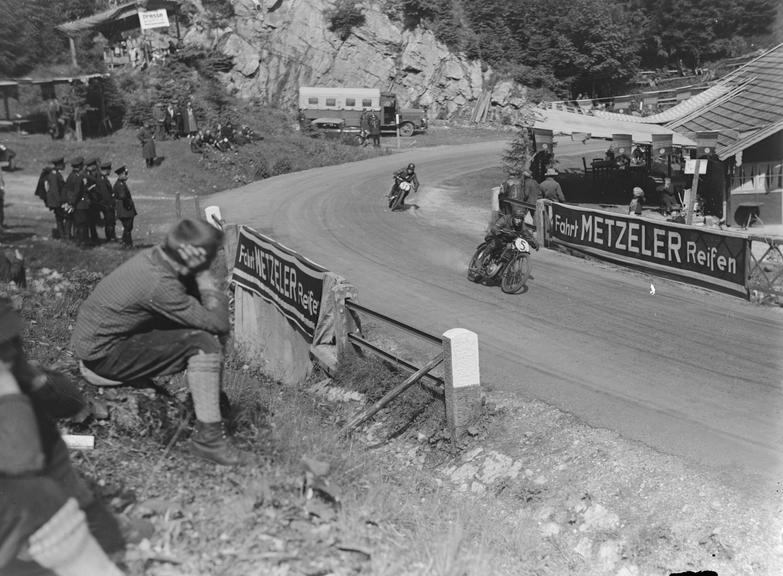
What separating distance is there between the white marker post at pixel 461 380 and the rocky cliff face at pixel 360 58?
153 feet

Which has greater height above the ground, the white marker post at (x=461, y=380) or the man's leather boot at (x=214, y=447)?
the man's leather boot at (x=214, y=447)

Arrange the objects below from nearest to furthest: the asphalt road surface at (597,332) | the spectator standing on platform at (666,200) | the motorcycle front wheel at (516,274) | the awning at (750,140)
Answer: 1. the asphalt road surface at (597,332)
2. the motorcycle front wheel at (516,274)
3. the awning at (750,140)
4. the spectator standing on platform at (666,200)

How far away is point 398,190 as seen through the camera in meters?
25.1

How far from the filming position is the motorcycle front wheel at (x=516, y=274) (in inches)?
576

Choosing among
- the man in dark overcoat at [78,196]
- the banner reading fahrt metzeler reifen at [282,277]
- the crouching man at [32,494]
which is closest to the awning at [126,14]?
the man in dark overcoat at [78,196]

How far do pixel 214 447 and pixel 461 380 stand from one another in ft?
13.2

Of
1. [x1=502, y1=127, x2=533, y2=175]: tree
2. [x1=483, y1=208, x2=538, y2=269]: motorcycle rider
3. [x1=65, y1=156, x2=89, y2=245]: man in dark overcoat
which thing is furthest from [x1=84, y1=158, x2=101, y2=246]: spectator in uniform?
[x1=502, y1=127, x2=533, y2=175]: tree

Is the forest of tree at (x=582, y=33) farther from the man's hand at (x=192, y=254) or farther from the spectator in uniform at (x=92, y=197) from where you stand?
the man's hand at (x=192, y=254)

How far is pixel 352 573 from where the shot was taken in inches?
177

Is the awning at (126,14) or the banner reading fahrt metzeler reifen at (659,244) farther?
the awning at (126,14)

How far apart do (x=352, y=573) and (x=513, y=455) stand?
4249mm

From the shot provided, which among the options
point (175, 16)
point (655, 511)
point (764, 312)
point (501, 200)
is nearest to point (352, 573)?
point (655, 511)

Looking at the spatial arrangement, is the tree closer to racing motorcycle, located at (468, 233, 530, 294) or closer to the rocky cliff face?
racing motorcycle, located at (468, 233, 530, 294)

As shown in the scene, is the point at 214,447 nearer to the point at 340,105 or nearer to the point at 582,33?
the point at 340,105
